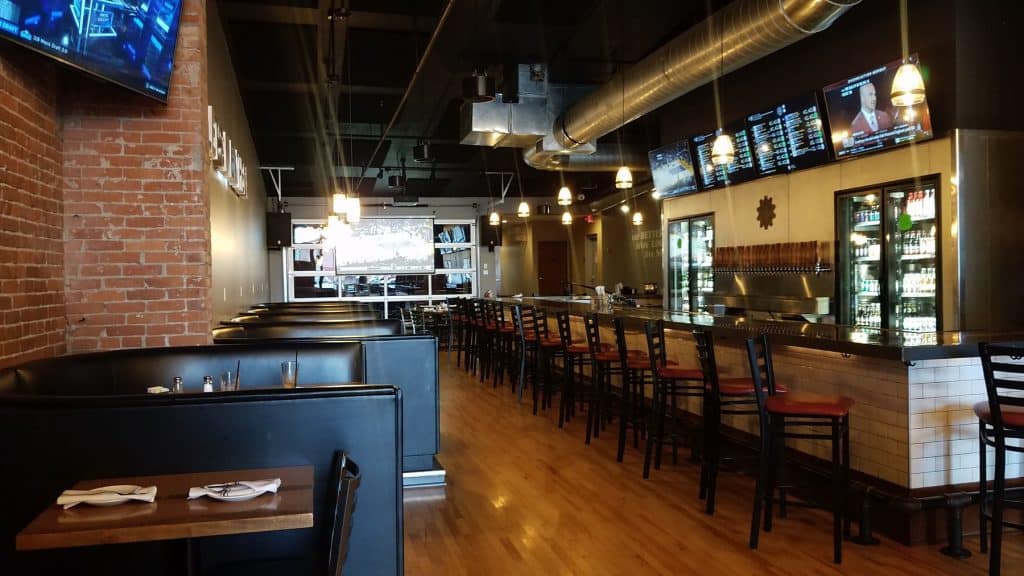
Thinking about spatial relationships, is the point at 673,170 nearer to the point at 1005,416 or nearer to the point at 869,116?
the point at 869,116

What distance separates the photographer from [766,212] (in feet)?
26.4

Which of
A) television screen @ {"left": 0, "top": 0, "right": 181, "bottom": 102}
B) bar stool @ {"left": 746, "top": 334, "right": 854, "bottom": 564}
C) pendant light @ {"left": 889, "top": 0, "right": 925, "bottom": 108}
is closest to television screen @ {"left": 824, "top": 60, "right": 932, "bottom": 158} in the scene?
pendant light @ {"left": 889, "top": 0, "right": 925, "bottom": 108}

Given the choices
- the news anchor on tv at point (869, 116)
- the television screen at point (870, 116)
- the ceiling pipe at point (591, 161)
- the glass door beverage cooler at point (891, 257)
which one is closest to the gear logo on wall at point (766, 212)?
the glass door beverage cooler at point (891, 257)

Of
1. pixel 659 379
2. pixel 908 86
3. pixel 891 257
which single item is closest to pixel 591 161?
pixel 891 257

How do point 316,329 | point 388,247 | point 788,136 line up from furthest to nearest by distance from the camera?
point 388,247
point 788,136
point 316,329

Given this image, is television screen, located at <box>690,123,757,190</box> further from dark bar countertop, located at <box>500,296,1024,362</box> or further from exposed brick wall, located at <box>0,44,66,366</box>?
exposed brick wall, located at <box>0,44,66,366</box>

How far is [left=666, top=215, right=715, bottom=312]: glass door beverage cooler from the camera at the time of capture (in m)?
9.46

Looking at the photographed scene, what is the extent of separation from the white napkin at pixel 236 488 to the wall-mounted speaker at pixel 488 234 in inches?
519

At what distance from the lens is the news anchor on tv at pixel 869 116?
6.13m

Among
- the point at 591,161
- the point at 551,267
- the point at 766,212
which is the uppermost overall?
the point at 591,161

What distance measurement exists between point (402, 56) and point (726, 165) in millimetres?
3965

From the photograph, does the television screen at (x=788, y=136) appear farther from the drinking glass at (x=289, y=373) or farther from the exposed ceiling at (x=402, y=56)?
the drinking glass at (x=289, y=373)

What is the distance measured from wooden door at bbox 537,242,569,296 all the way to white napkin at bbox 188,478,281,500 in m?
17.0

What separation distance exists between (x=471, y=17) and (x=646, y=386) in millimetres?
3662
